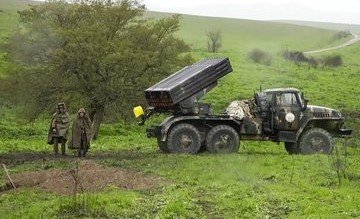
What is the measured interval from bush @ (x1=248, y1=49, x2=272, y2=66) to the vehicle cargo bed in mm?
45019

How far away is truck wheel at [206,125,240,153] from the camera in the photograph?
20.5 meters

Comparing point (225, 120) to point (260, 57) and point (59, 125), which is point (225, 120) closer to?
point (59, 125)

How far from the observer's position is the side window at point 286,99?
2106 centimetres

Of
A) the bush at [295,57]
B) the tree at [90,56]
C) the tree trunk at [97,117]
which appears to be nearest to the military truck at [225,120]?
the tree at [90,56]

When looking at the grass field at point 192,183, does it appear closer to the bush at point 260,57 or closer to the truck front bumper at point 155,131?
the truck front bumper at point 155,131

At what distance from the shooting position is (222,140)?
2056cm

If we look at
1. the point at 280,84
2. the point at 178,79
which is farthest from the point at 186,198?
the point at 280,84

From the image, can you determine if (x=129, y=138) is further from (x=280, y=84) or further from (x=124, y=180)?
(x=280, y=84)

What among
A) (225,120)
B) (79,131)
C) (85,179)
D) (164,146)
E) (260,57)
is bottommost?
(85,179)

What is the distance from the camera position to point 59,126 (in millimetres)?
20188

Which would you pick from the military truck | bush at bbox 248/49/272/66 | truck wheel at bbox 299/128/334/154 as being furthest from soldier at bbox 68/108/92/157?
bush at bbox 248/49/272/66

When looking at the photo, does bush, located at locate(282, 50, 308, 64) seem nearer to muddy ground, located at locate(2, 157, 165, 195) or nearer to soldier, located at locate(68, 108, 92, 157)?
soldier, located at locate(68, 108, 92, 157)

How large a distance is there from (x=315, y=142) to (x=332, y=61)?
5264 centimetres

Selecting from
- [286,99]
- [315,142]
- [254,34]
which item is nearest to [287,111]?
[286,99]
